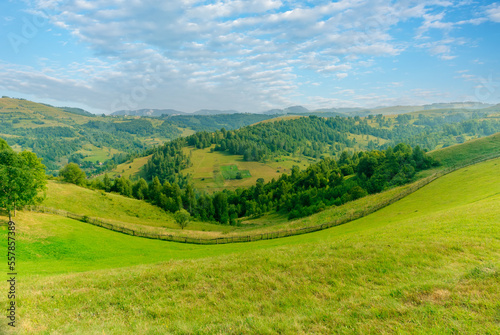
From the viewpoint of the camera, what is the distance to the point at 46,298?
13.0m

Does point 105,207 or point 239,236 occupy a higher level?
point 239,236

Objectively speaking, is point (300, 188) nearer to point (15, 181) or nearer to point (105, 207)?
point (105, 207)

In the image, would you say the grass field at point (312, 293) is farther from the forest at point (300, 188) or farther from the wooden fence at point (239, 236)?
the forest at point (300, 188)

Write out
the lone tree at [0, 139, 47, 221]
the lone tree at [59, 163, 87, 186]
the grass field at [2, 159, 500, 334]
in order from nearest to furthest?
the grass field at [2, 159, 500, 334] → the lone tree at [0, 139, 47, 221] → the lone tree at [59, 163, 87, 186]

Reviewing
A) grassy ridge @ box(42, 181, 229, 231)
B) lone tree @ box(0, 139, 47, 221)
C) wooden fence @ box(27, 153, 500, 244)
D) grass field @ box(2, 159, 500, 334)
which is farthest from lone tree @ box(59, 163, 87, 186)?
grass field @ box(2, 159, 500, 334)

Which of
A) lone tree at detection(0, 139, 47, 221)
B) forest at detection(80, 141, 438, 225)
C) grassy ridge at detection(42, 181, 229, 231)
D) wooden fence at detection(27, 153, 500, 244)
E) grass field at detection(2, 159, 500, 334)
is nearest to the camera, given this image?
grass field at detection(2, 159, 500, 334)

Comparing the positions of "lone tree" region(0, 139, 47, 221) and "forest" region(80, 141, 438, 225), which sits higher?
"lone tree" region(0, 139, 47, 221)

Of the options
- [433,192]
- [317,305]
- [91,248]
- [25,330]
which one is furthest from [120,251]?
[433,192]

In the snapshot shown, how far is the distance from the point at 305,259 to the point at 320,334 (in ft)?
26.7

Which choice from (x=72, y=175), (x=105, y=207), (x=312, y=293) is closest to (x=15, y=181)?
(x=105, y=207)

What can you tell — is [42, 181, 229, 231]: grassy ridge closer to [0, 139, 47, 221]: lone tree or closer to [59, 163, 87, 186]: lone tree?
[59, 163, 87, 186]: lone tree

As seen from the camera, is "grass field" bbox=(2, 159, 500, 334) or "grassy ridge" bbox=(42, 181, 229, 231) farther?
"grassy ridge" bbox=(42, 181, 229, 231)

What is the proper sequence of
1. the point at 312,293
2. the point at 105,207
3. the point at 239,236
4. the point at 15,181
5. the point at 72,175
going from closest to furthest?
the point at 312,293 → the point at 15,181 → the point at 239,236 → the point at 105,207 → the point at 72,175

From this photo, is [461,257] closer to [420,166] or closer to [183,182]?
[420,166]
